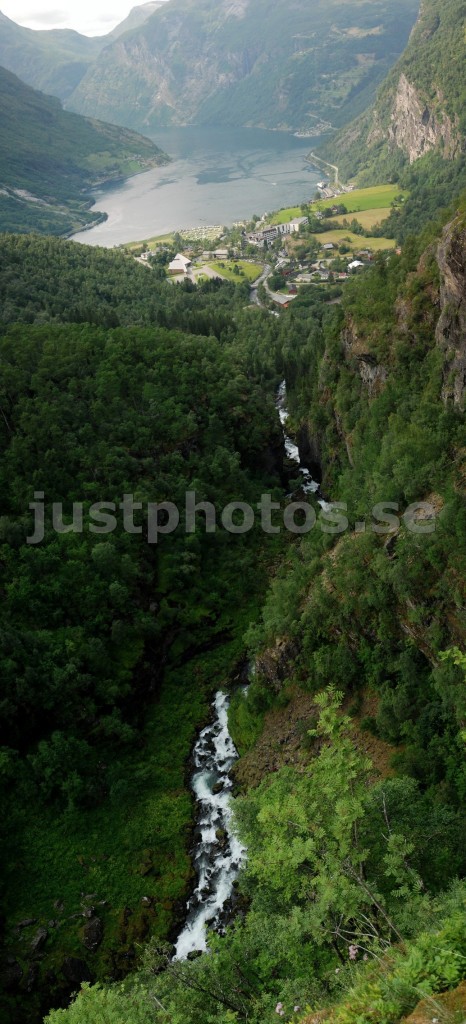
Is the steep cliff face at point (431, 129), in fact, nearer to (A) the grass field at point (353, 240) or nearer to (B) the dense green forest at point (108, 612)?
(A) the grass field at point (353, 240)

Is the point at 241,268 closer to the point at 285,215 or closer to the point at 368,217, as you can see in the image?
the point at 368,217

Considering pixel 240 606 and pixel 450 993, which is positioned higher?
pixel 450 993

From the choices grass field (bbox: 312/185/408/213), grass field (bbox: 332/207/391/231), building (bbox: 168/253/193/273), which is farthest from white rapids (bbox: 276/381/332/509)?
grass field (bbox: 312/185/408/213)

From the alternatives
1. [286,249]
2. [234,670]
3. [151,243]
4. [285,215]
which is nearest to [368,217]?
[285,215]

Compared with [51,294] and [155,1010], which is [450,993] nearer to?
[155,1010]

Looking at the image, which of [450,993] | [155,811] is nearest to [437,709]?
[155,811]

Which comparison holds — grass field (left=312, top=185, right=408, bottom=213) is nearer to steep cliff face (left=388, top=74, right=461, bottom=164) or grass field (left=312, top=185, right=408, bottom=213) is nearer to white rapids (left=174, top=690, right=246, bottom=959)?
steep cliff face (left=388, top=74, right=461, bottom=164)

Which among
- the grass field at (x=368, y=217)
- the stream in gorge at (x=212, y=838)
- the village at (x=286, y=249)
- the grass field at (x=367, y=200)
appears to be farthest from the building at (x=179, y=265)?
the stream in gorge at (x=212, y=838)
